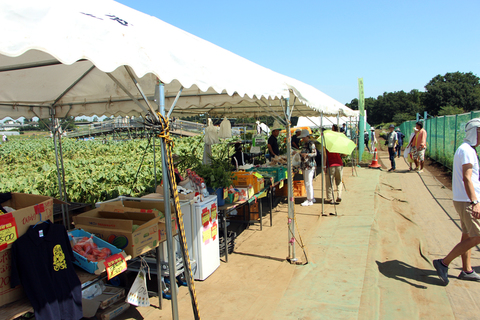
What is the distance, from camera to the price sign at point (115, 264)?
2.86 meters

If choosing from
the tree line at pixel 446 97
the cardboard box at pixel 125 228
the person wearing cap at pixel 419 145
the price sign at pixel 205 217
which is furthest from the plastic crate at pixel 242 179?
the tree line at pixel 446 97

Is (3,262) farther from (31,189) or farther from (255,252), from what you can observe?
(31,189)

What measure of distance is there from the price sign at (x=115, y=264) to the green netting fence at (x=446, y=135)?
11613 mm

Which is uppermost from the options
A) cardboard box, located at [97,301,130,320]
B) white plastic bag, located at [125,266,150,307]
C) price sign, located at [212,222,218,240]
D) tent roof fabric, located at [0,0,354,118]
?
tent roof fabric, located at [0,0,354,118]

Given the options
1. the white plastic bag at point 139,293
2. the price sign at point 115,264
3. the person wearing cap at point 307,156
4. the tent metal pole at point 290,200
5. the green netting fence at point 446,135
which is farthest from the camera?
the green netting fence at point 446,135

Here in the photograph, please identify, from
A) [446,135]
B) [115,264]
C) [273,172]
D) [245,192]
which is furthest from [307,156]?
[446,135]

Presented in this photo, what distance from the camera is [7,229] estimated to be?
2.39m

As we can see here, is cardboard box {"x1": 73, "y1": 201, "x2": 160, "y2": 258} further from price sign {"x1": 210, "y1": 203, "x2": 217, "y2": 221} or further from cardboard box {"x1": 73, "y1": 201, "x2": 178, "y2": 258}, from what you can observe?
price sign {"x1": 210, "y1": 203, "x2": 217, "y2": 221}

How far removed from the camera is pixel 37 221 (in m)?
2.66

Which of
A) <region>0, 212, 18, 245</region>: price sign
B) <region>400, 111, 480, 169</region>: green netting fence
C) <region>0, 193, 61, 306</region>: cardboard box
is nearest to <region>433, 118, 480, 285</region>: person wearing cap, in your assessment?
<region>0, 193, 61, 306</region>: cardboard box

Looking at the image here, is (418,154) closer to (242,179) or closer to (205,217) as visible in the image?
(242,179)

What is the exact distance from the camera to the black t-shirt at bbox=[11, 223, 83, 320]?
2.39m

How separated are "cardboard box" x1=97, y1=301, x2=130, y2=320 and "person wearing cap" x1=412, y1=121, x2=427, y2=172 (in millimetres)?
12606

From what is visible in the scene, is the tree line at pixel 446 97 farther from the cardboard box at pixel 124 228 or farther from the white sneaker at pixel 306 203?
the cardboard box at pixel 124 228
